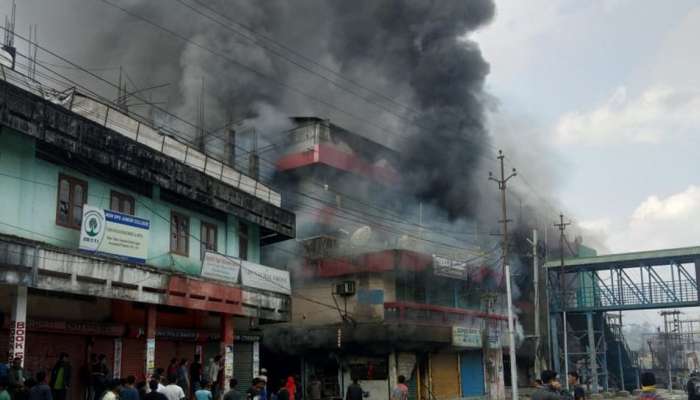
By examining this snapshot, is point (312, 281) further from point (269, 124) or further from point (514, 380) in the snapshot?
point (269, 124)

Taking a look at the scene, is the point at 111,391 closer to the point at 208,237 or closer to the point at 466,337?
the point at 208,237

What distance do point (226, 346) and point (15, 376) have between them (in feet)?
26.4

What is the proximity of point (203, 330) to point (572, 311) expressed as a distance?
2631 centimetres

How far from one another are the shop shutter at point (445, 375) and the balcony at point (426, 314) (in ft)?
5.58

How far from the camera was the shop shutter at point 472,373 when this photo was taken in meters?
34.0

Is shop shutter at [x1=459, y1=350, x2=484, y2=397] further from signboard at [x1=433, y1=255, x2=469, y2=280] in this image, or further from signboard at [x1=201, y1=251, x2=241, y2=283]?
signboard at [x1=201, y1=251, x2=241, y2=283]

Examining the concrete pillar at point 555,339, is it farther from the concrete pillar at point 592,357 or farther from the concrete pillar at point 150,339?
the concrete pillar at point 150,339

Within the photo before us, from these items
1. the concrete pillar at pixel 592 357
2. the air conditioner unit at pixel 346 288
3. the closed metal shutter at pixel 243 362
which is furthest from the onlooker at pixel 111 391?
the concrete pillar at pixel 592 357

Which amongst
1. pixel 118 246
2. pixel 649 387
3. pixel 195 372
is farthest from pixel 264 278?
pixel 649 387

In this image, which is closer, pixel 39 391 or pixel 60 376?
pixel 39 391

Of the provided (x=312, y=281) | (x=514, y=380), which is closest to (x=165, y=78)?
(x=312, y=281)

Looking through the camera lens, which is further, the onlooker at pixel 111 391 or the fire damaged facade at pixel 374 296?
the fire damaged facade at pixel 374 296

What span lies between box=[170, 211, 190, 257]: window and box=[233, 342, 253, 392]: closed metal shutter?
5.46 metres

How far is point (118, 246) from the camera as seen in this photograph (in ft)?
53.4
